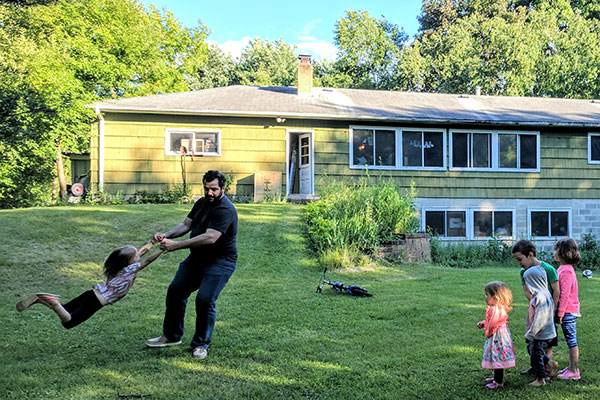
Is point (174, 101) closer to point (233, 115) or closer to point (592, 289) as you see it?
point (233, 115)

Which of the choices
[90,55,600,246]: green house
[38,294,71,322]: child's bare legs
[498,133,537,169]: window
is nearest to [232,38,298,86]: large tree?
[90,55,600,246]: green house

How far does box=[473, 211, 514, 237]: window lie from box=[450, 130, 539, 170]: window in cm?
153

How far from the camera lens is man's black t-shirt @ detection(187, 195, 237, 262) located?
4.34m

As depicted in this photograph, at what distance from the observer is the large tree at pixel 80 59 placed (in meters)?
17.2

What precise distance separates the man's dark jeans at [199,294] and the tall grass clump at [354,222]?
5275mm

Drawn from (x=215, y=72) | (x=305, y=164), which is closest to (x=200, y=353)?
(x=305, y=164)

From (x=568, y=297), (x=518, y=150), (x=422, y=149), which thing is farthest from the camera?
(x=518, y=150)

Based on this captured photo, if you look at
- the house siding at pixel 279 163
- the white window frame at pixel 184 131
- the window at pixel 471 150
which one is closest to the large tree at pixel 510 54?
the house siding at pixel 279 163

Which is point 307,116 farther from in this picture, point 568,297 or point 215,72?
point 215,72

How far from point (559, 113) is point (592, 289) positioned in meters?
10.6

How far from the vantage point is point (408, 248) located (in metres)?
10.7

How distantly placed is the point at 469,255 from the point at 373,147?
4.63m

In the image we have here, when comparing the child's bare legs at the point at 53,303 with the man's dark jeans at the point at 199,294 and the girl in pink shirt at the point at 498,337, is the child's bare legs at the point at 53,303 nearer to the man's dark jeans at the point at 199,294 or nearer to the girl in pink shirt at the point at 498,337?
the man's dark jeans at the point at 199,294

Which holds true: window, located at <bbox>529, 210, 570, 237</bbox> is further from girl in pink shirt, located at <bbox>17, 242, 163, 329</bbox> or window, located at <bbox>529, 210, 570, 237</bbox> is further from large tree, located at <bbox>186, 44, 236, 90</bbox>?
large tree, located at <bbox>186, 44, 236, 90</bbox>
